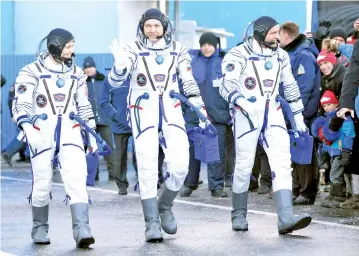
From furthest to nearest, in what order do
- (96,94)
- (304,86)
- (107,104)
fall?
(96,94) → (107,104) → (304,86)

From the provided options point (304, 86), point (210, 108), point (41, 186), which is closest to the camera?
point (41, 186)

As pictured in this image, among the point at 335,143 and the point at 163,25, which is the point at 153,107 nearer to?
the point at 163,25

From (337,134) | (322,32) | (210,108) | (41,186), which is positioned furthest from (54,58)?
(322,32)

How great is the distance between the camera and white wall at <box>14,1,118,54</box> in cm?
2277

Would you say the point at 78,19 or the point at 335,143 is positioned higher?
the point at 78,19

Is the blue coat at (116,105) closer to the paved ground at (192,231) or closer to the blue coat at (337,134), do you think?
the paved ground at (192,231)

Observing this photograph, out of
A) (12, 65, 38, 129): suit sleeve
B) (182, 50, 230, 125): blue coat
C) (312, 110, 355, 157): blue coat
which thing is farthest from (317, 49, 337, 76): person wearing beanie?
(12, 65, 38, 129): suit sleeve

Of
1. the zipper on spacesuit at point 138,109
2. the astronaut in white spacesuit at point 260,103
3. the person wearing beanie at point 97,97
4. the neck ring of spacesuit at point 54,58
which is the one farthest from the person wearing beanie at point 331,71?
the person wearing beanie at point 97,97

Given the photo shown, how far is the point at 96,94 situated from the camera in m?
16.2

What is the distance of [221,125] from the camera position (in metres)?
13.9

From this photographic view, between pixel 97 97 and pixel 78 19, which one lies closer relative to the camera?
pixel 97 97

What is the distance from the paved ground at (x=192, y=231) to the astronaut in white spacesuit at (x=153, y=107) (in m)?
0.51

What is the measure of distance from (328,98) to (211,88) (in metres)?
2.22

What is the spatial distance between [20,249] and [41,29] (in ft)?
47.5
